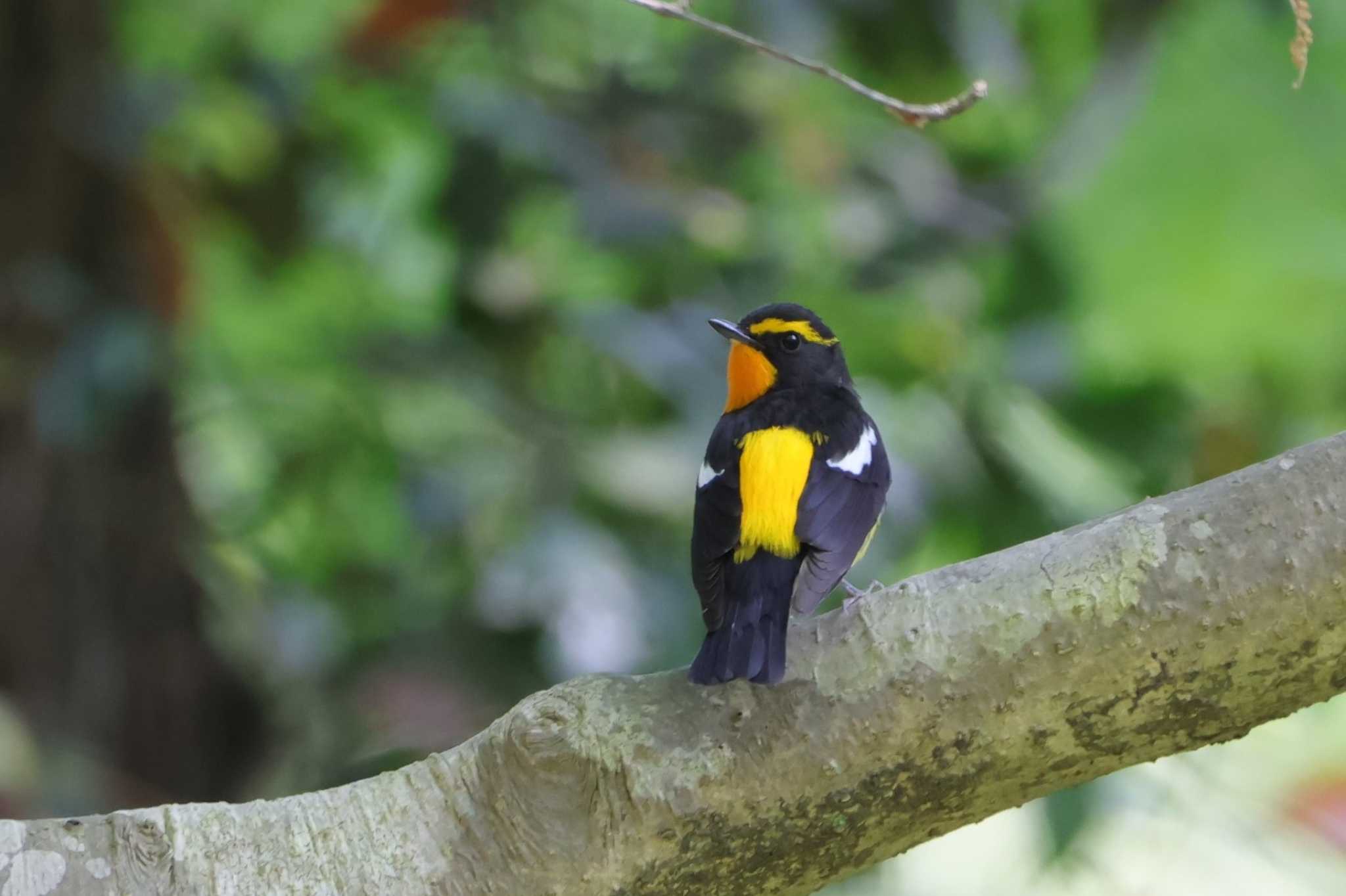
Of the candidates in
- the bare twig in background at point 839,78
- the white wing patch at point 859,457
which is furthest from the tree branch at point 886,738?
the white wing patch at point 859,457

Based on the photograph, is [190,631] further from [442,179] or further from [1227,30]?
[1227,30]

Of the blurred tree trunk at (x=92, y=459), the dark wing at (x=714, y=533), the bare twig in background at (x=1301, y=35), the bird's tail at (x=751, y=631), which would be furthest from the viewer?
the blurred tree trunk at (x=92, y=459)

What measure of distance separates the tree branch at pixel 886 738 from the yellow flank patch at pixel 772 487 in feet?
1.74

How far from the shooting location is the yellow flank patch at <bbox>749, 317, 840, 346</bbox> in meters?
3.01

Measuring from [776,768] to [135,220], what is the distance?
123 inches

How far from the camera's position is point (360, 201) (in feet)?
14.7

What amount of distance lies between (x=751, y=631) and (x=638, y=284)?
220 cm

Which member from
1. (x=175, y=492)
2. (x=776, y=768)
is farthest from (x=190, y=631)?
(x=776, y=768)

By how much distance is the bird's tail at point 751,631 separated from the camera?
1816 millimetres

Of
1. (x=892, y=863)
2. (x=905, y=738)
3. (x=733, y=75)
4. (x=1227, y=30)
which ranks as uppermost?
(x=733, y=75)

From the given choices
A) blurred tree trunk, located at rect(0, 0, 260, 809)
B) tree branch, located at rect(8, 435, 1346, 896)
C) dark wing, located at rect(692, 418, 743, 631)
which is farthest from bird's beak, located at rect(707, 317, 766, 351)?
blurred tree trunk, located at rect(0, 0, 260, 809)

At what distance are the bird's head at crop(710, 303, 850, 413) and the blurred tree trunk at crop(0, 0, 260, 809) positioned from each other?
171 centimetres

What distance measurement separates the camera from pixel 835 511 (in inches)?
94.7

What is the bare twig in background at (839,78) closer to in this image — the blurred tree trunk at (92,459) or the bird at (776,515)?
the bird at (776,515)
